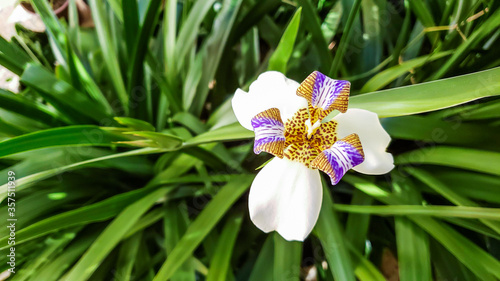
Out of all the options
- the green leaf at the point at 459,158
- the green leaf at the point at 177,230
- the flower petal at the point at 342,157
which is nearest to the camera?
the flower petal at the point at 342,157

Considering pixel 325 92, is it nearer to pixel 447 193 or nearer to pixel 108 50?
pixel 447 193

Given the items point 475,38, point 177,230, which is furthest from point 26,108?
point 475,38

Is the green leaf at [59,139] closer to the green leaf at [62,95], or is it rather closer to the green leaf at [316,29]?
the green leaf at [62,95]

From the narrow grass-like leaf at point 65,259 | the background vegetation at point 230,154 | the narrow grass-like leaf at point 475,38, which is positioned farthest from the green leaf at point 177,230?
the narrow grass-like leaf at point 475,38

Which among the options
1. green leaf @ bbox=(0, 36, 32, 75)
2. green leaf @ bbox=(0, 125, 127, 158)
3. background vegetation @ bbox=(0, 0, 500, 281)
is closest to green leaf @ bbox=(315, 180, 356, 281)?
background vegetation @ bbox=(0, 0, 500, 281)

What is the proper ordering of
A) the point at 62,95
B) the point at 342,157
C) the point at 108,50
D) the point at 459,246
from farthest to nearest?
the point at 108,50
the point at 62,95
the point at 459,246
the point at 342,157

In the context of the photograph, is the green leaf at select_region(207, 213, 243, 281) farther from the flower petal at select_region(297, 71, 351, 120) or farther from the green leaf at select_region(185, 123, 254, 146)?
the flower petal at select_region(297, 71, 351, 120)
